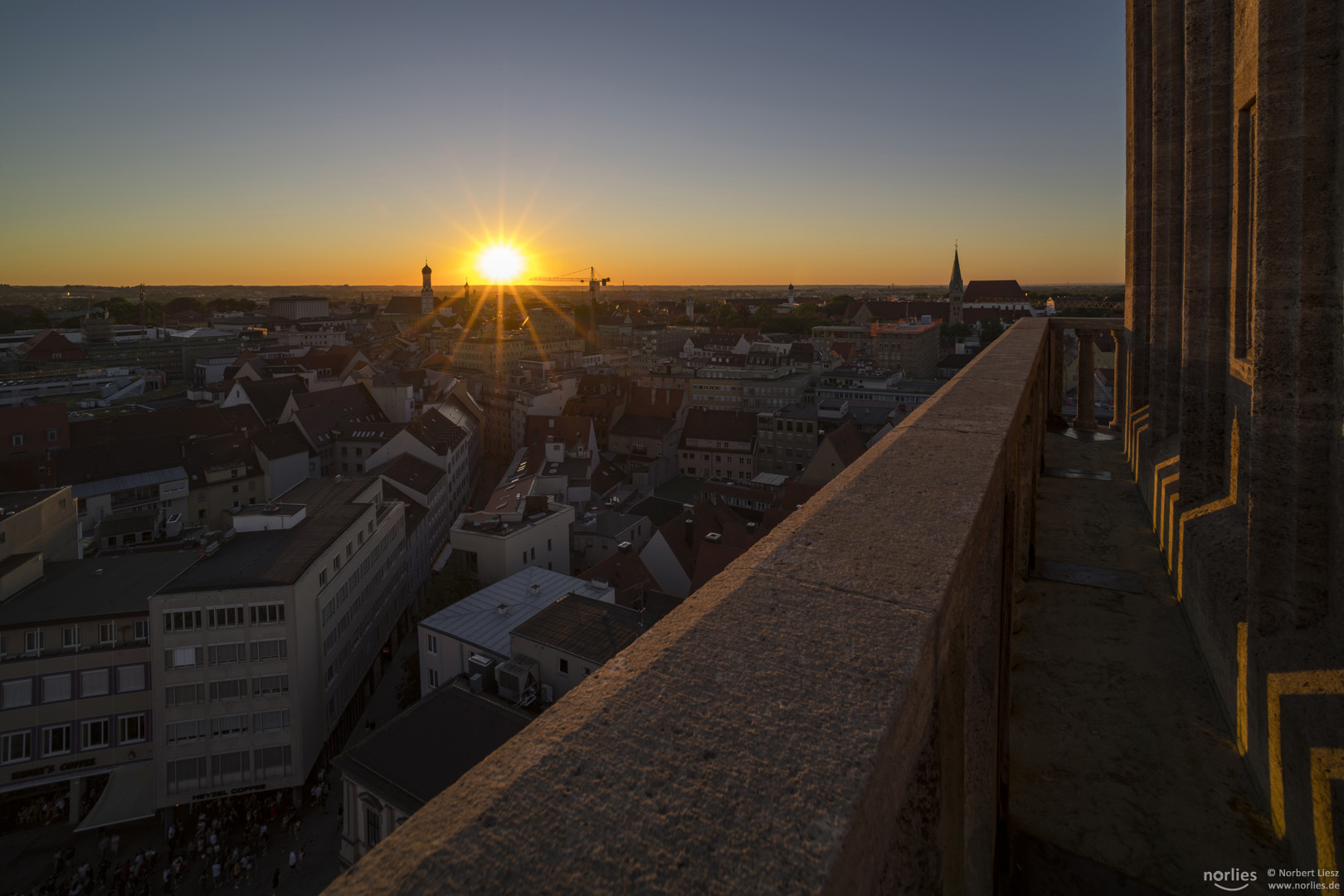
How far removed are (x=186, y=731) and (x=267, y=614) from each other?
4.36 metres

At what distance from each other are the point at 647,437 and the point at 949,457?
56.3m

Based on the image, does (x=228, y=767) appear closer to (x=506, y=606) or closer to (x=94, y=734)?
(x=94, y=734)

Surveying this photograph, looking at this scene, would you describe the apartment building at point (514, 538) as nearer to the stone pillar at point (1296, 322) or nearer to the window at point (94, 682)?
the window at point (94, 682)

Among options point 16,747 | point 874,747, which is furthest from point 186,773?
point 874,747

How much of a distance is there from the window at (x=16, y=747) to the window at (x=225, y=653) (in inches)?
244

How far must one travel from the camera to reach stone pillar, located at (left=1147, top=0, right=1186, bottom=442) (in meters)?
8.22

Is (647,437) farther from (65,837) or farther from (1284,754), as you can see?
(1284,754)

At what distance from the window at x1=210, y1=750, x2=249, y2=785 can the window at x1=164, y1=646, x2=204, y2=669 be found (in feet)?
10.0

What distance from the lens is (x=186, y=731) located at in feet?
73.8

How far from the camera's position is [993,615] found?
3080 mm

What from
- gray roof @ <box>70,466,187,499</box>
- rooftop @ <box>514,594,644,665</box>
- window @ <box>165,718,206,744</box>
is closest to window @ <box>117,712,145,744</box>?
window @ <box>165,718,206,744</box>

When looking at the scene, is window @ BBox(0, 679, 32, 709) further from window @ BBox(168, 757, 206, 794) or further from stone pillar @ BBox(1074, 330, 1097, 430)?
stone pillar @ BBox(1074, 330, 1097, 430)

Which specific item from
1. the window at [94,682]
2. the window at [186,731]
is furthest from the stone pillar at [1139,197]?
the window at [94,682]

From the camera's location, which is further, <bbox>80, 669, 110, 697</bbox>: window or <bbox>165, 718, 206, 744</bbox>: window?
<bbox>80, 669, 110, 697</bbox>: window
